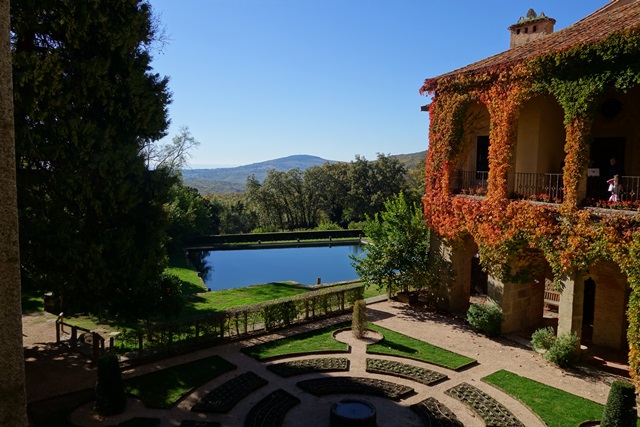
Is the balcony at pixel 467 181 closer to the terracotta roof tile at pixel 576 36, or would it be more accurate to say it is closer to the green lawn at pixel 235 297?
the terracotta roof tile at pixel 576 36

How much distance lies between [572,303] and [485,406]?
4.92 m

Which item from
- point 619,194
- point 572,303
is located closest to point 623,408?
point 572,303

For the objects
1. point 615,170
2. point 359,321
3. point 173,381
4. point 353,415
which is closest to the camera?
point 353,415

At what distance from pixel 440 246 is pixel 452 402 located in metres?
8.18

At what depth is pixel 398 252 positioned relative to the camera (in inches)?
735

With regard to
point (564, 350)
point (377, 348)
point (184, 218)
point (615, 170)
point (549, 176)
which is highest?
point (615, 170)

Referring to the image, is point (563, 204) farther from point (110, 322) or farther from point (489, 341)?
point (110, 322)

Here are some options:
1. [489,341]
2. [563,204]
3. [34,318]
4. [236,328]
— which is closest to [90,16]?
[236,328]

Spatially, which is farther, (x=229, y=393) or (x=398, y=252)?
(x=398, y=252)

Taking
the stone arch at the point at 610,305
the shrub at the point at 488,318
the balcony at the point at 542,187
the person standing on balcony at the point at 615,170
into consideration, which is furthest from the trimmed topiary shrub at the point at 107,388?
the person standing on balcony at the point at 615,170

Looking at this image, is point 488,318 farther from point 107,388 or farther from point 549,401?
point 107,388

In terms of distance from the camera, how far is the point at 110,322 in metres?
17.0

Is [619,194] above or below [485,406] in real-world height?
above

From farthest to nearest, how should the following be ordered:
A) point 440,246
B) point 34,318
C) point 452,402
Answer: point 440,246 → point 34,318 → point 452,402
